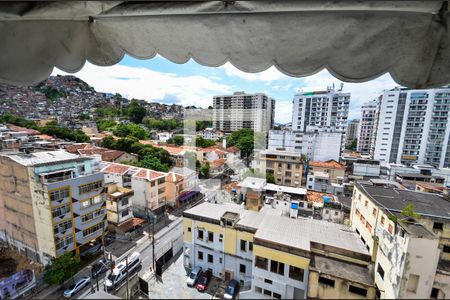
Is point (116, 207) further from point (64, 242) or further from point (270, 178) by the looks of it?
point (270, 178)

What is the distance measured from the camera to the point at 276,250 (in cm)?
330

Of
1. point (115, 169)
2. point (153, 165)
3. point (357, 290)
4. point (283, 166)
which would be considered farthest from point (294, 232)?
point (153, 165)

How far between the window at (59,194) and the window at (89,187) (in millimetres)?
348

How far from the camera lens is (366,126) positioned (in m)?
25.7

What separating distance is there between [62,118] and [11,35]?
92.3 ft

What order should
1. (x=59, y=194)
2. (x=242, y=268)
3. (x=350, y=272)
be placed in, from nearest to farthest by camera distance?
(x=350, y=272), (x=242, y=268), (x=59, y=194)

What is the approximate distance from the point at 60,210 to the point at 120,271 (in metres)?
2.33

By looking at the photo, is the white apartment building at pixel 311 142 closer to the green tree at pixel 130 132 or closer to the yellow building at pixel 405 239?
the yellow building at pixel 405 239

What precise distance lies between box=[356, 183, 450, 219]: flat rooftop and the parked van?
5.65 meters

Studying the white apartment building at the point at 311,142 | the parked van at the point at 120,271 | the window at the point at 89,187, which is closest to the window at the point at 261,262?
the parked van at the point at 120,271

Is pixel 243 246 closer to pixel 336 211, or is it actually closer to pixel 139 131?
pixel 336 211

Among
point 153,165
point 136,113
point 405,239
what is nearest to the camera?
point 405,239

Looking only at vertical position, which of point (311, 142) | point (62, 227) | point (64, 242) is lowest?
point (64, 242)

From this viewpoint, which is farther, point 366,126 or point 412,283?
point 366,126
